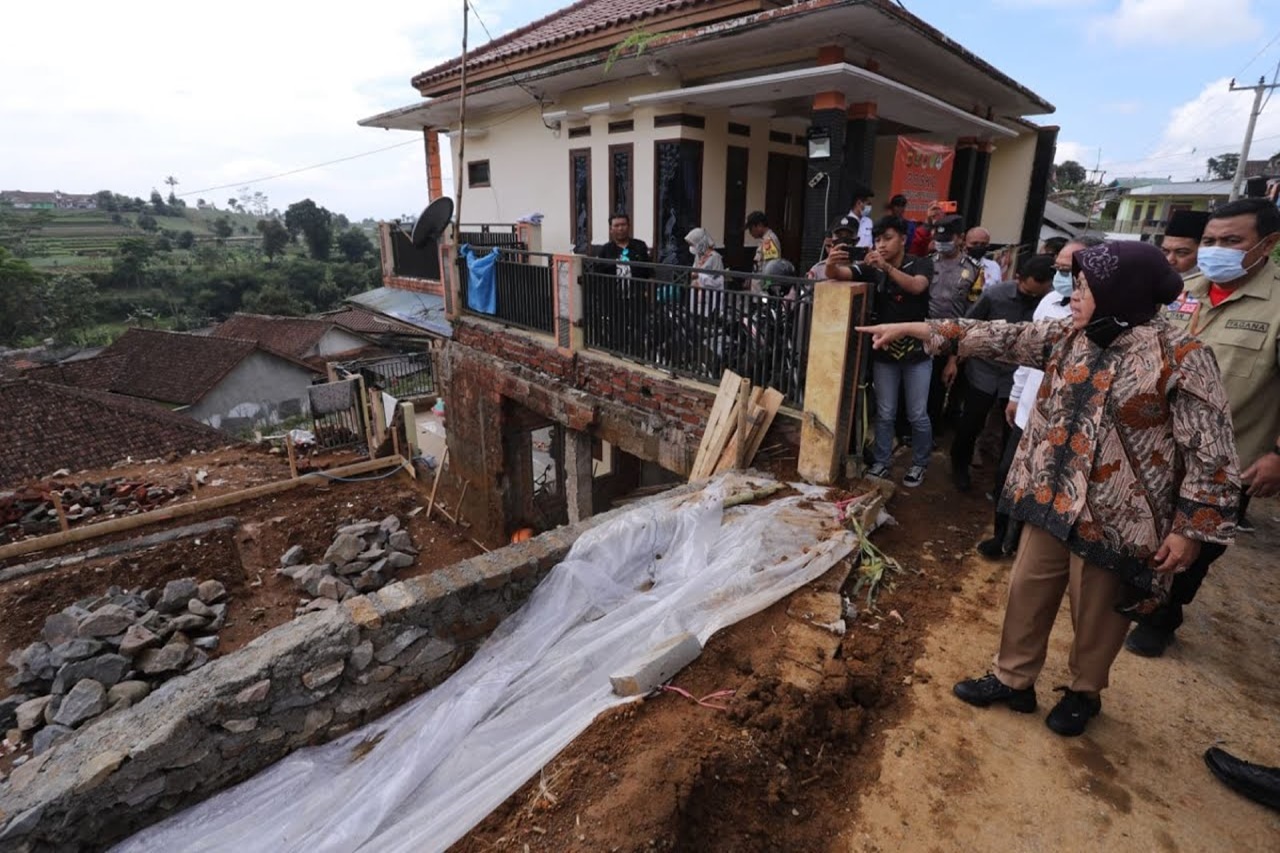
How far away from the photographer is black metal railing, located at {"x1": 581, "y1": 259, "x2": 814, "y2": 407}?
14.7ft

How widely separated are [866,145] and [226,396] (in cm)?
2359

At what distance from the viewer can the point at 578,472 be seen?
736cm

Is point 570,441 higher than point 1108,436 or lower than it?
lower

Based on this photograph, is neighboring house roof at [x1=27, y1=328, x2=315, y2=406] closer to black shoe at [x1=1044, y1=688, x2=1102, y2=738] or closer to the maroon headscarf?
black shoe at [x1=1044, y1=688, x2=1102, y2=738]

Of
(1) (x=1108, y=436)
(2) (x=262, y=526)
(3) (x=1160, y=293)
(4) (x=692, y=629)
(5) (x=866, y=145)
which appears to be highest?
(5) (x=866, y=145)

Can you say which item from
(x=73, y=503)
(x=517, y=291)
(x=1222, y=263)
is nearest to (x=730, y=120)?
(x=517, y=291)

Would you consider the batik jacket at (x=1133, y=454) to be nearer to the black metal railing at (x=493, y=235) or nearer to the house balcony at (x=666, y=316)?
the house balcony at (x=666, y=316)

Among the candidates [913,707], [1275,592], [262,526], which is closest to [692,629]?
[913,707]

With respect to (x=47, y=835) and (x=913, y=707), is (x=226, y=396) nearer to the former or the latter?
(x=47, y=835)

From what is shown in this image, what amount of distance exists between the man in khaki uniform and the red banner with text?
513 cm

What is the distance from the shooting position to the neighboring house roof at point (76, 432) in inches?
467

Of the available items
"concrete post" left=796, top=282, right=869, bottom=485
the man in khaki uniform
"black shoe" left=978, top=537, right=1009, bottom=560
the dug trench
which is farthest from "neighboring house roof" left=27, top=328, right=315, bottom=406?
the man in khaki uniform

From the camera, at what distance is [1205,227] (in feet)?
9.14

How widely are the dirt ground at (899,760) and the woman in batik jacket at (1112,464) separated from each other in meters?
0.28
